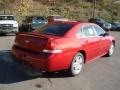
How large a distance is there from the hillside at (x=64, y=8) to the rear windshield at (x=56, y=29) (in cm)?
2529

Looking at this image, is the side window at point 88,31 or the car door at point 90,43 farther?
the side window at point 88,31

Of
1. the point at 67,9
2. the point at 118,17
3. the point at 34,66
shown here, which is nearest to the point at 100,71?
the point at 34,66

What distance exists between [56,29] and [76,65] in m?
1.22

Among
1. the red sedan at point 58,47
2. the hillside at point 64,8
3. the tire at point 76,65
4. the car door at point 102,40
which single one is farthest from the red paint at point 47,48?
the hillside at point 64,8

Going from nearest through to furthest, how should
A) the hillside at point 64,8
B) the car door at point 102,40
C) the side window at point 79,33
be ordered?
the side window at point 79,33
the car door at point 102,40
the hillside at point 64,8

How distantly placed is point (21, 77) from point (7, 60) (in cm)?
217

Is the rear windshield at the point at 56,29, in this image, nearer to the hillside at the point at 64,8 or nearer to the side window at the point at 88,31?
the side window at the point at 88,31

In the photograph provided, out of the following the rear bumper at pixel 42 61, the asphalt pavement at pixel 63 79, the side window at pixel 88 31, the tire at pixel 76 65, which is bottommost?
the asphalt pavement at pixel 63 79

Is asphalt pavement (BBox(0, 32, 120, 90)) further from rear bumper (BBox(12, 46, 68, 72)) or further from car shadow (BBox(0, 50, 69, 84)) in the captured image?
rear bumper (BBox(12, 46, 68, 72))

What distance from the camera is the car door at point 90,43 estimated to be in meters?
9.36

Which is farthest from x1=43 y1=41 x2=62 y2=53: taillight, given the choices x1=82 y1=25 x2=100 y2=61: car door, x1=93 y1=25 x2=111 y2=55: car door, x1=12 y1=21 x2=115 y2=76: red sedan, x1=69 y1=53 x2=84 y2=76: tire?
x1=93 y1=25 x2=111 y2=55: car door

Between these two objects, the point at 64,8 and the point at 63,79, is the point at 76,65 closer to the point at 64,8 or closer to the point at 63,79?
the point at 63,79

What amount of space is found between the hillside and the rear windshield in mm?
25288

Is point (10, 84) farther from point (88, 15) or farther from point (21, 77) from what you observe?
point (88, 15)
